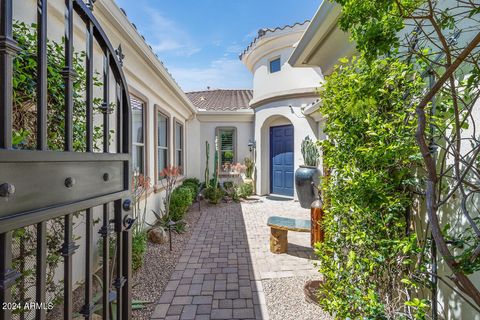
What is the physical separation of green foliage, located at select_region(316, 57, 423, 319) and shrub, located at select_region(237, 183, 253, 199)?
7.19 m

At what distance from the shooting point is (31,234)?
202cm

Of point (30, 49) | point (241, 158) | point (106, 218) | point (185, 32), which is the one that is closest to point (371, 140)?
point (106, 218)

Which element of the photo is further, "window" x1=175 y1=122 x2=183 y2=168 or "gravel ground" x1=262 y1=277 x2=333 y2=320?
"window" x1=175 y1=122 x2=183 y2=168

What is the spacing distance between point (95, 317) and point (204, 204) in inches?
237

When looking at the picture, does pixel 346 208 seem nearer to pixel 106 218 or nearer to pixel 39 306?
pixel 106 218

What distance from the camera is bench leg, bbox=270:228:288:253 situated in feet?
14.2

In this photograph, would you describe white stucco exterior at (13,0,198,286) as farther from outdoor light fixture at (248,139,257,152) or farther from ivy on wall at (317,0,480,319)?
outdoor light fixture at (248,139,257,152)

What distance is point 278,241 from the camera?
4.33 m

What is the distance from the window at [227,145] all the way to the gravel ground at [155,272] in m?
5.72

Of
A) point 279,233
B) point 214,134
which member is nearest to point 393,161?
point 279,233

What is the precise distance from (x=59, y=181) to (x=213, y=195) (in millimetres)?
7603

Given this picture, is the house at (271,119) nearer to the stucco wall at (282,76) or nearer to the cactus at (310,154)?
the stucco wall at (282,76)

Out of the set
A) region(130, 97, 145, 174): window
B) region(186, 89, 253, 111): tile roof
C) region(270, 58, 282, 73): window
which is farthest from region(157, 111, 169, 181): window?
region(186, 89, 253, 111): tile roof

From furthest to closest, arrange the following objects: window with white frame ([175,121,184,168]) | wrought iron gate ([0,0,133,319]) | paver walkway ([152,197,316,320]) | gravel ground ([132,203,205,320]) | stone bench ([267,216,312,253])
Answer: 1. window with white frame ([175,121,184,168])
2. stone bench ([267,216,312,253])
3. gravel ground ([132,203,205,320])
4. paver walkway ([152,197,316,320])
5. wrought iron gate ([0,0,133,319])
